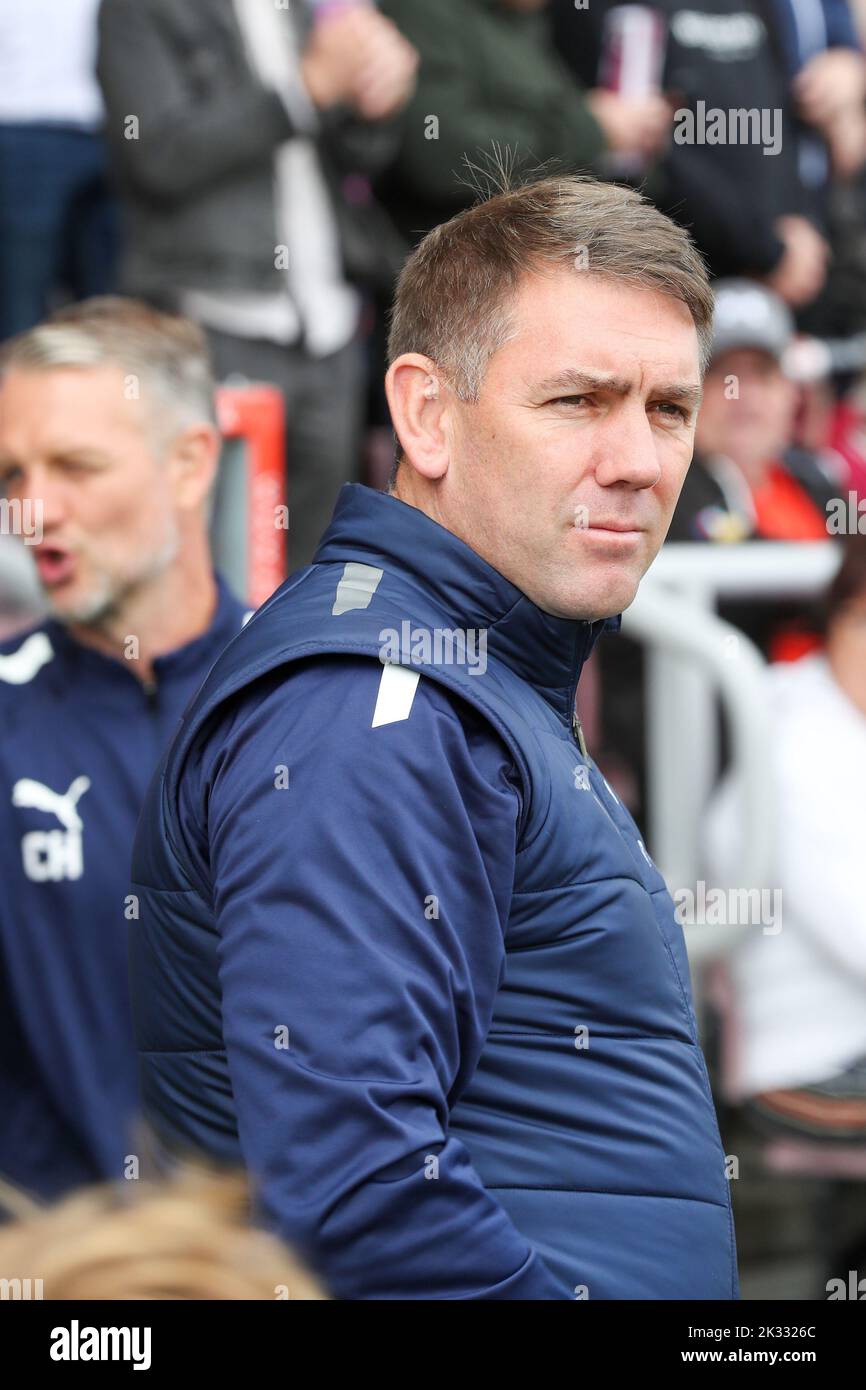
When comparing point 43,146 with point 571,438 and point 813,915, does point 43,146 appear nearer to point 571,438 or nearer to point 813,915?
point 813,915

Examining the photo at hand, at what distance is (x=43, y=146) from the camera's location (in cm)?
454

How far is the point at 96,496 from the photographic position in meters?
2.82

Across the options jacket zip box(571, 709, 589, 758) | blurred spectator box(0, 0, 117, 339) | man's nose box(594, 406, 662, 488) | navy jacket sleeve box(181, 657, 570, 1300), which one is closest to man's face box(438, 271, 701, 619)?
man's nose box(594, 406, 662, 488)

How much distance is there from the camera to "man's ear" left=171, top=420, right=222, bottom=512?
2.89 meters

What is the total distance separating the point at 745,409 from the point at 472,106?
3.42 feet

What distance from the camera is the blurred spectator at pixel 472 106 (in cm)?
455

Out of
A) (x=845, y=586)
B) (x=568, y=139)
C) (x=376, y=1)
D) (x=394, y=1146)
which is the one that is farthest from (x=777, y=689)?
(x=394, y=1146)

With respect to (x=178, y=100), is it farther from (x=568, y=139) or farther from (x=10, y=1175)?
(x=10, y=1175)

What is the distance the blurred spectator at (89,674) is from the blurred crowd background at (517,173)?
564 mm

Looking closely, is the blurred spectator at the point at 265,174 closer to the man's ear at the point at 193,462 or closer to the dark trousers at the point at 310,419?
the dark trousers at the point at 310,419

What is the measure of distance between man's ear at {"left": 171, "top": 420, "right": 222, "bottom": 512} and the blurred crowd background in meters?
0.57

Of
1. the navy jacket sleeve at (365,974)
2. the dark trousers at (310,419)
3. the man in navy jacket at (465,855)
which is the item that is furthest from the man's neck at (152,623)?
the dark trousers at (310,419)

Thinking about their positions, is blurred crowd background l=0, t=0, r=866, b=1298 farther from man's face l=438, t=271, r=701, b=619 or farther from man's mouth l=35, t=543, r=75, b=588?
man's face l=438, t=271, r=701, b=619
